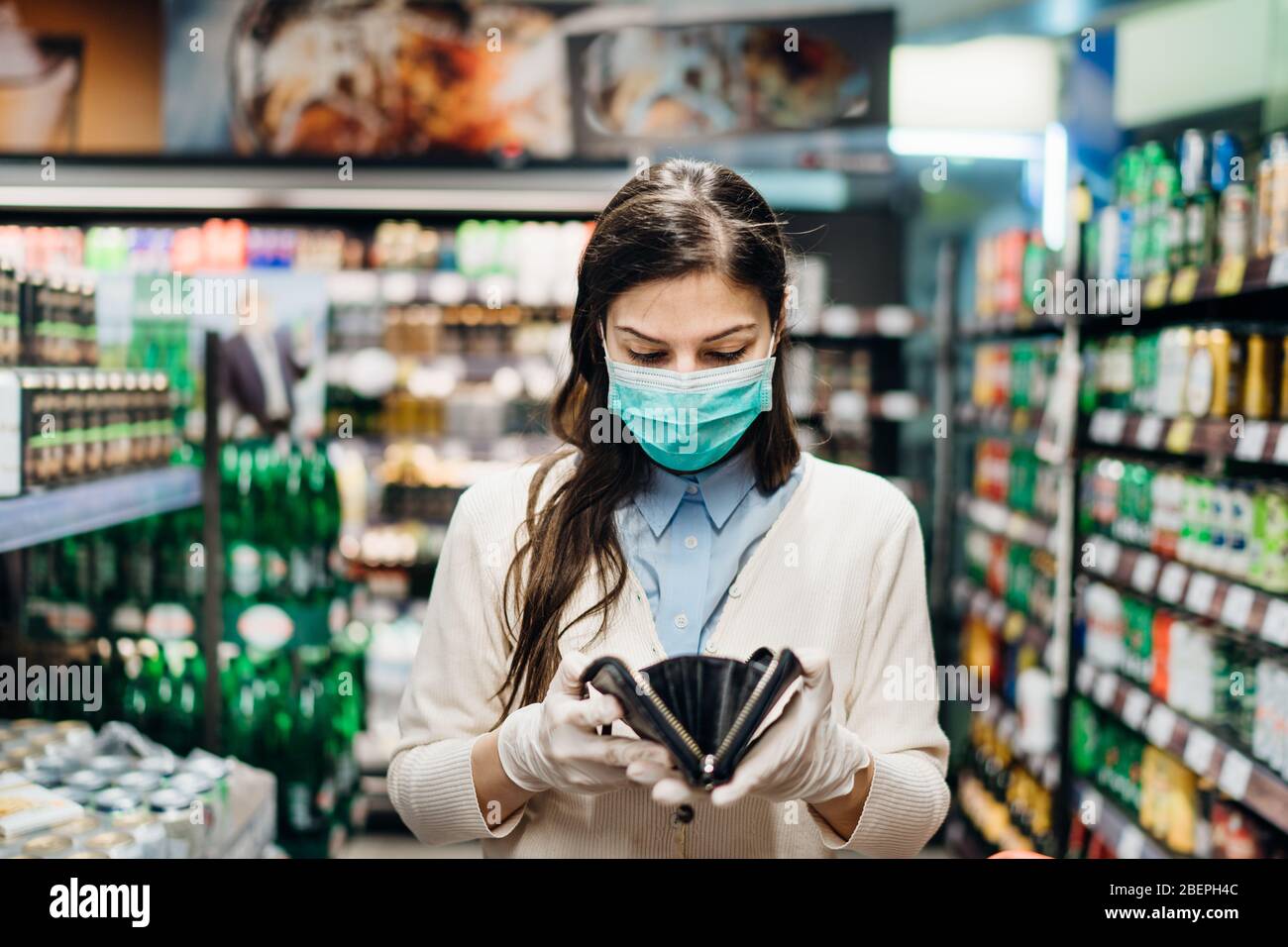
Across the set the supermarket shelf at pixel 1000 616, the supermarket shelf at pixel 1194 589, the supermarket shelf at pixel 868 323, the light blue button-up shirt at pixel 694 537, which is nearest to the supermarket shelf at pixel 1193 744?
the supermarket shelf at pixel 1194 589

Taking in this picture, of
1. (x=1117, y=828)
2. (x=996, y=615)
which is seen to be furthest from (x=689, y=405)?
(x=996, y=615)

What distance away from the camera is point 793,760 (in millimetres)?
1044

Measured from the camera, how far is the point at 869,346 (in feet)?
18.7

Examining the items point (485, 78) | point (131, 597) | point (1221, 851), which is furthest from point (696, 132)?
point (1221, 851)

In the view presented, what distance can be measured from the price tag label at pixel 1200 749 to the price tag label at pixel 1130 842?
1.59 feet

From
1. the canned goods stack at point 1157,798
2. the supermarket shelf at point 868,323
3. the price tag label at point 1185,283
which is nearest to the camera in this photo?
the canned goods stack at point 1157,798

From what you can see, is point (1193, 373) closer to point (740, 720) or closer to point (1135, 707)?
point (1135, 707)

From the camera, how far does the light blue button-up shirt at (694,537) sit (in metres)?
1.33

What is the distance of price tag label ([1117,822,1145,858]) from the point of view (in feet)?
10.2

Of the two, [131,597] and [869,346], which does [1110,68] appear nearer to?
[869,346]

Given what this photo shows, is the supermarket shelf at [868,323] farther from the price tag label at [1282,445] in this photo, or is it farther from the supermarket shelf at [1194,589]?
the price tag label at [1282,445]

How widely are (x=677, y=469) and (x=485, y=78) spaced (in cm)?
492

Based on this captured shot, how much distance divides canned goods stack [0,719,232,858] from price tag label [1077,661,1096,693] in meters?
2.65

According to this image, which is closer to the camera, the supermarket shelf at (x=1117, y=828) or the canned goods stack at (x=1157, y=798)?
the canned goods stack at (x=1157, y=798)
